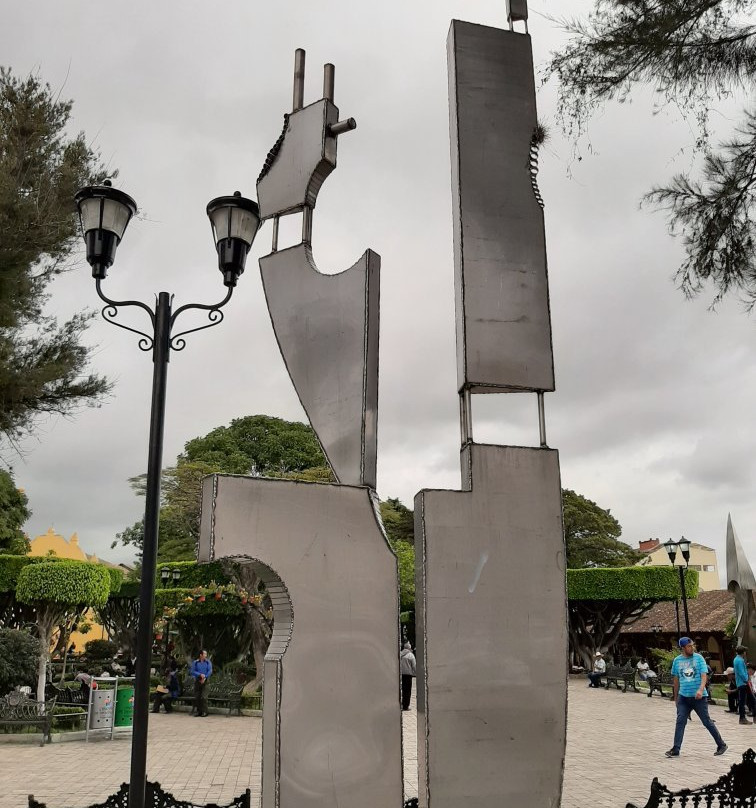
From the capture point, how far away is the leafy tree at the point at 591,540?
3912cm

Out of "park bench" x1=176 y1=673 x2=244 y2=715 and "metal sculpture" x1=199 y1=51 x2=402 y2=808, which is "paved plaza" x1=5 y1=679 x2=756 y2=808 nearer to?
"park bench" x1=176 y1=673 x2=244 y2=715

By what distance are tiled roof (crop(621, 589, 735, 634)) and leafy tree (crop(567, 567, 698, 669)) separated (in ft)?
8.08

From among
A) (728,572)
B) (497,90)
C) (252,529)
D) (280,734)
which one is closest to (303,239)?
(497,90)

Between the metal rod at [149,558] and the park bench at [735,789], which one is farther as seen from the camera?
the park bench at [735,789]

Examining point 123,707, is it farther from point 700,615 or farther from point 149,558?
point 700,615

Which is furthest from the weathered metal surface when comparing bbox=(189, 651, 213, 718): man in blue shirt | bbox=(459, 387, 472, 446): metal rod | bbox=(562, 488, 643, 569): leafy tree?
bbox=(562, 488, 643, 569): leafy tree

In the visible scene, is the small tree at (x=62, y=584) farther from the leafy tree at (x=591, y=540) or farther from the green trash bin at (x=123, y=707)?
the leafy tree at (x=591, y=540)

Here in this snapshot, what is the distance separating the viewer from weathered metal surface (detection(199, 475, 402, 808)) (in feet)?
12.5

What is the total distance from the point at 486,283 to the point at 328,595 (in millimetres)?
2008

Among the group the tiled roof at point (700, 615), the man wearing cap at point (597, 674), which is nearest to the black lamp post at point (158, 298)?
the man wearing cap at point (597, 674)

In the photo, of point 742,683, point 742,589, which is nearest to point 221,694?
point 742,683

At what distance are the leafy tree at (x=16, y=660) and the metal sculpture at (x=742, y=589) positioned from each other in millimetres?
16399

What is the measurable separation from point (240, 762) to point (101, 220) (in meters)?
7.97

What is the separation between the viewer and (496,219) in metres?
4.73
